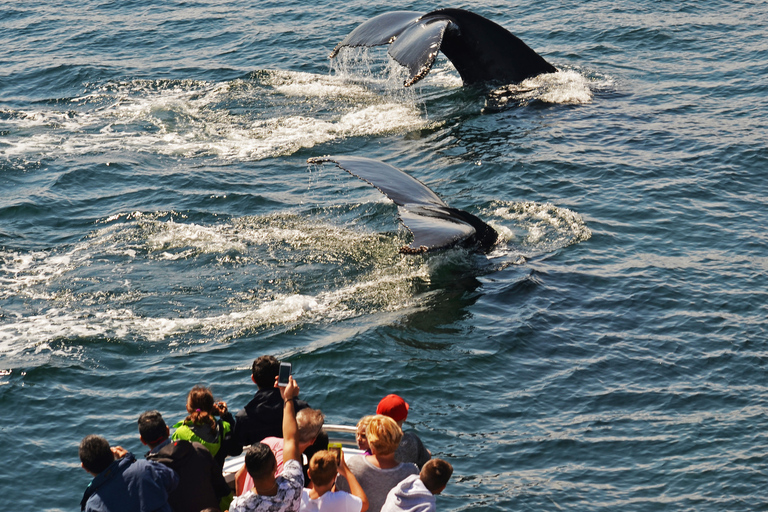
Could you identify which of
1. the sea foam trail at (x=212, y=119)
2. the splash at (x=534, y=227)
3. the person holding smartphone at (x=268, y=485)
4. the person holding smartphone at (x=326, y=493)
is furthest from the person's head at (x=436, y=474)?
the sea foam trail at (x=212, y=119)

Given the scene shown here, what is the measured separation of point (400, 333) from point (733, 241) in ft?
18.8

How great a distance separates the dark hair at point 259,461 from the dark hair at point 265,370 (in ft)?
3.74

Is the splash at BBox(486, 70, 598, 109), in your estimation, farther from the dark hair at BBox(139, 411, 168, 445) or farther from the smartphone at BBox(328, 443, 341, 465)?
the dark hair at BBox(139, 411, 168, 445)

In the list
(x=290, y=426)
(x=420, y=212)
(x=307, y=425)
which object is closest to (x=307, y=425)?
(x=307, y=425)

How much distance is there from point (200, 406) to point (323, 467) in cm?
126

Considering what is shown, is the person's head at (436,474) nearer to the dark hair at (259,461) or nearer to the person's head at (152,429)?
the dark hair at (259,461)

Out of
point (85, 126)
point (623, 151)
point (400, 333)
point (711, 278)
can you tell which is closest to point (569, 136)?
point (623, 151)

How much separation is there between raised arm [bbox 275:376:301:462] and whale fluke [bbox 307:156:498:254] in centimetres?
294

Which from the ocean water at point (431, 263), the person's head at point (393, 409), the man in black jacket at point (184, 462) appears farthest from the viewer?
the ocean water at point (431, 263)

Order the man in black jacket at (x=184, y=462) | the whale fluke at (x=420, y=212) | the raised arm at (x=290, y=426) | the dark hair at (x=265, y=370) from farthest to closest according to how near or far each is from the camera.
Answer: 1. the whale fluke at (x=420, y=212)
2. the dark hair at (x=265, y=370)
3. the man in black jacket at (x=184, y=462)
4. the raised arm at (x=290, y=426)

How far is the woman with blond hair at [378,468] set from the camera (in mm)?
6090

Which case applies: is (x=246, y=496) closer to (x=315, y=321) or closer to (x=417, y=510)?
(x=417, y=510)

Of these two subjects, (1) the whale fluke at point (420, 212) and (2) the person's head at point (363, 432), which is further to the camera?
(1) the whale fluke at point (420, 212)

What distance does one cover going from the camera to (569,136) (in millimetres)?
17297
